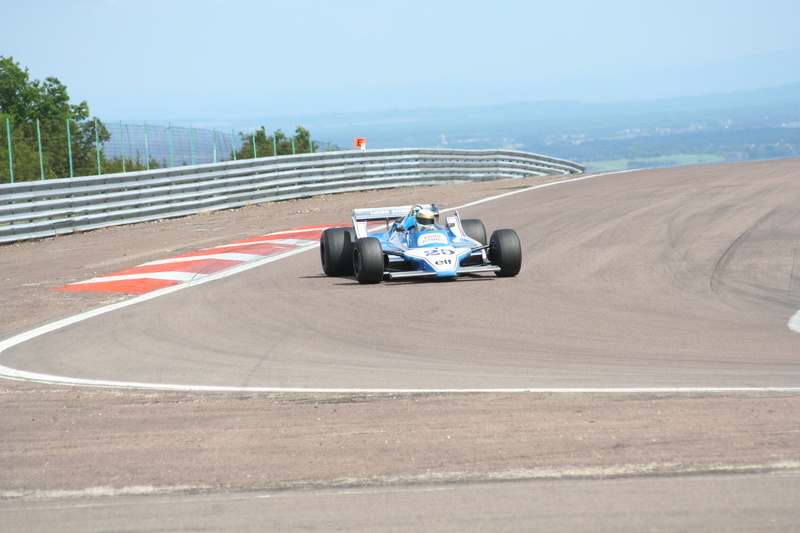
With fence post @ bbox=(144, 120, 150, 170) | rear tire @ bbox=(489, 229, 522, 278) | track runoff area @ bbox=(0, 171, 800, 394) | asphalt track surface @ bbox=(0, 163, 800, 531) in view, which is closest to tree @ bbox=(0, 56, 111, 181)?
fence post @ bbox=(144, 120, 150, 170)

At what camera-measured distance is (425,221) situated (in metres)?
11.9

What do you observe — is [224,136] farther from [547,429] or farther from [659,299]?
[547,429]

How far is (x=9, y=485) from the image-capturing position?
450cm

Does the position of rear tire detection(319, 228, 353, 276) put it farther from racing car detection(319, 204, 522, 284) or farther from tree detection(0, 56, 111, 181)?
tree detection(0, 56, 111, 181)

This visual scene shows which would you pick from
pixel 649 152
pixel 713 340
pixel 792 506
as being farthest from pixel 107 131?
pixel 649 152

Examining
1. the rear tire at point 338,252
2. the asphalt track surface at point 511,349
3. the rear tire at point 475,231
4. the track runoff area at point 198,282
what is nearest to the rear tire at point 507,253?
the asphalt track surface at point 511,349

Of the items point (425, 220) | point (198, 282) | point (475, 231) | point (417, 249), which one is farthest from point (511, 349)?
point (198, 282)

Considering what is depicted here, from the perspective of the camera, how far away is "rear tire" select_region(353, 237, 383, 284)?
37.0 ft

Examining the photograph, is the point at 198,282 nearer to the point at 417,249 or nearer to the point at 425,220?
the point at 417,249

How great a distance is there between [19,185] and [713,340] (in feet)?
48.6

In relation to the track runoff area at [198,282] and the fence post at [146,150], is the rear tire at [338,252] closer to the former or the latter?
the track runoff area at [198,282]

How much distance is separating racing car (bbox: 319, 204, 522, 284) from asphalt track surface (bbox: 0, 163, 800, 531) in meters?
0.23

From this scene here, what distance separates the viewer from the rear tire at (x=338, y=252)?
1234cm

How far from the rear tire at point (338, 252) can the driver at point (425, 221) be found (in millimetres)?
1051
